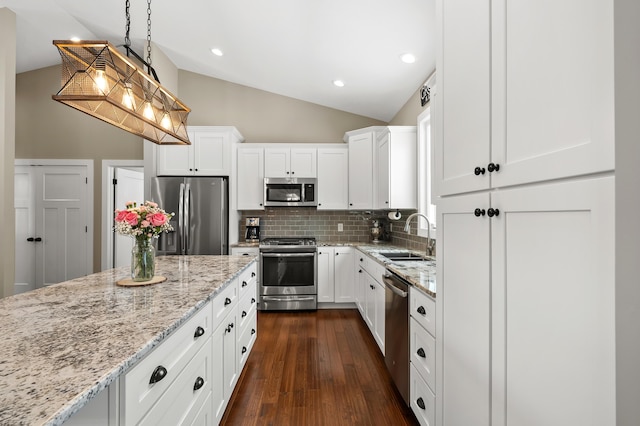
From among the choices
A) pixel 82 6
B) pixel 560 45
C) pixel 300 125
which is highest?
pixel 82 6

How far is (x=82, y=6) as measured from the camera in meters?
3.27

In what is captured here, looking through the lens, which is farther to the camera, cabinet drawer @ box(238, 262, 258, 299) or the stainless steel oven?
the stainless steel oven

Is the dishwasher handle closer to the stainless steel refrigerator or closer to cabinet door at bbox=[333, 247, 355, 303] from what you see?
cabinet door at bbox=[333, 247, 355, 303]

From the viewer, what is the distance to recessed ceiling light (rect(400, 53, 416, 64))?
270cm

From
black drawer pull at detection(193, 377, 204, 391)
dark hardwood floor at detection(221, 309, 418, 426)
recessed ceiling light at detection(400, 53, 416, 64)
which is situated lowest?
dark hardwood floor at detection(221, 309, 418, 426)

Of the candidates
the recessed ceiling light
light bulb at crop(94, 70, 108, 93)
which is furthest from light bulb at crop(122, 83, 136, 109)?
the recessed ceiling light

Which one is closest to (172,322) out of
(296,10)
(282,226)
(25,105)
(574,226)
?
(574,226)

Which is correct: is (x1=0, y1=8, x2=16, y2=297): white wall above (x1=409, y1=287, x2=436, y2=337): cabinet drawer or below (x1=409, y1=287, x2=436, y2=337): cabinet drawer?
above

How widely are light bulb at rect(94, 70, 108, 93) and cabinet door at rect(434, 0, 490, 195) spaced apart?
1598mm

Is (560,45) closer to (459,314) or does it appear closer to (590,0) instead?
(590,0)

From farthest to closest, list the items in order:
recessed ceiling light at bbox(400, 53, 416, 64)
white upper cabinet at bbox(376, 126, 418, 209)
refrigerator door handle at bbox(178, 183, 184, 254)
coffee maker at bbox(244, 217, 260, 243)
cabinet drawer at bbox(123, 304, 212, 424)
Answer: coffee maker at bbox(244, 217, 260, 243), refrigerator door handle at bbox(178, 183, 184, 254), white upper cabinet at bbox(376, 126, 418, 209), recessed ceiling light at bbox(400, 53, 416, 64), cabinet drawer at bbox(123, 304, 212, 424)

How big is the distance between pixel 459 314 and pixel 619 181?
2.44 feet

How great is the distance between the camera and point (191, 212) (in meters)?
3.67

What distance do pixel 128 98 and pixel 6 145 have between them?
2.83 m
